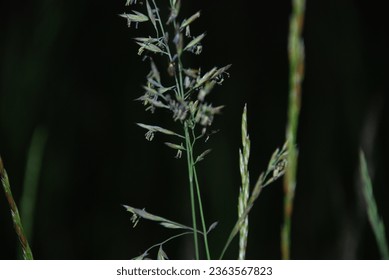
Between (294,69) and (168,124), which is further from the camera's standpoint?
(168,124)

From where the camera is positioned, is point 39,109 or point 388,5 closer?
point 39,109

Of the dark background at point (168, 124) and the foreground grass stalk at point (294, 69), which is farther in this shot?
the dark background at point (168, 124)

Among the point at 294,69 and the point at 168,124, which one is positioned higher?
the point at 294,69

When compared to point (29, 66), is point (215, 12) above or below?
above

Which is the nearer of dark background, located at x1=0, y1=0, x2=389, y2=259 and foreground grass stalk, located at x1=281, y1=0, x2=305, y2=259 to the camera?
foreground grass stalk, located at x1=281, y1=0, x2=305, y2=259

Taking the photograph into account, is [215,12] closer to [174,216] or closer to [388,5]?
[388,5]
